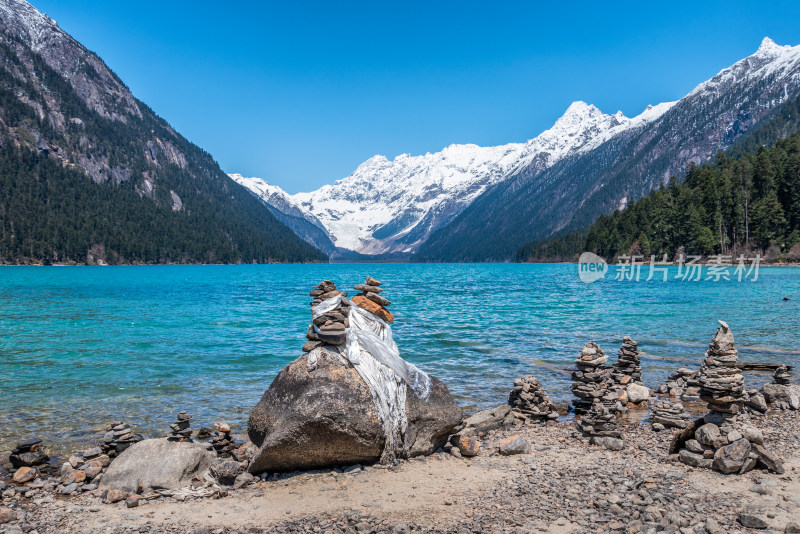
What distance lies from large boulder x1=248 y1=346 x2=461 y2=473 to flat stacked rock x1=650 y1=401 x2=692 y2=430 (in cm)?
659

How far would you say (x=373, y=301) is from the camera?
13023 millimetres

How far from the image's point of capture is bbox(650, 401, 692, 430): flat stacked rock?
42.5 ft

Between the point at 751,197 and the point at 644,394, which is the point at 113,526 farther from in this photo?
the point at 751,197

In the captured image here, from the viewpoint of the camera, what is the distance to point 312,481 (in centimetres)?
996

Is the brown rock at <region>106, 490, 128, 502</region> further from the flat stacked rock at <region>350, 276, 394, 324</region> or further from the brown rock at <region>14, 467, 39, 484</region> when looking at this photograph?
the flat stacked rock at <region>350, 276, 394, 324</region>

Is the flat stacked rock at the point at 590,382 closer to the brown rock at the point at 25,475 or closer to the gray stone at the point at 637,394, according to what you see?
the gray stone at the point at 637,394

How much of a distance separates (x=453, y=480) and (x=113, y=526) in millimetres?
6084

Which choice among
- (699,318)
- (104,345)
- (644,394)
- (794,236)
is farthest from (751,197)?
(104,345)

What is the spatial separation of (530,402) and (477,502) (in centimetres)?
679

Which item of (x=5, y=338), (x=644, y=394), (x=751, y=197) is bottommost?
(x=5, y=338)

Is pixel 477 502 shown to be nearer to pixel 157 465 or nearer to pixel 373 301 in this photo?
pixel 373 301

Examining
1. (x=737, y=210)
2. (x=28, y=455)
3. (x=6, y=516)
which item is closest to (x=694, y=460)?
(x=6, y=516)

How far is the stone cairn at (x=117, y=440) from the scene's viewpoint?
11.5m

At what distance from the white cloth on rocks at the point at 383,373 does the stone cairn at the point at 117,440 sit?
17.5 ft
